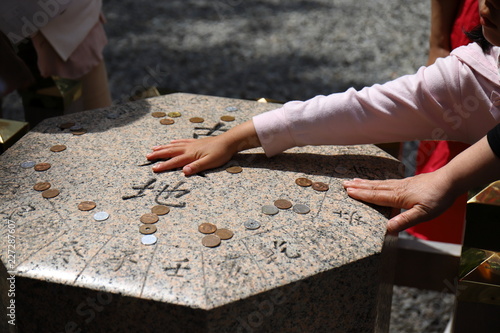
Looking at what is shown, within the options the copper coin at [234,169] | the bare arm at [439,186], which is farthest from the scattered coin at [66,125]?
the bare arm at [439,186]

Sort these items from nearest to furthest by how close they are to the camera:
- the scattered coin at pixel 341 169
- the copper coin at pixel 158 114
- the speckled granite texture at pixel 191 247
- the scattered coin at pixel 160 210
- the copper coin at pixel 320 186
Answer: the speckled granite texture at pixel 191 247 → the scattered coin at pixel 160 210 → the copper coin at pixel 320 186 → the scattered coin at pixel 341 169 → the copper coin at pixel 158 114

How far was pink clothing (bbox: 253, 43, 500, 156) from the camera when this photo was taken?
61.8 inches

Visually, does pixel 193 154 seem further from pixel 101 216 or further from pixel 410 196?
pixel 410 196

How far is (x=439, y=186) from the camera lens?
4.71ft

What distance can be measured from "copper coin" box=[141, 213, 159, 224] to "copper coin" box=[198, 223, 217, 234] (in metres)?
0.11

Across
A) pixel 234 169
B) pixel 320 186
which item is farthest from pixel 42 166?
pixel 320 186

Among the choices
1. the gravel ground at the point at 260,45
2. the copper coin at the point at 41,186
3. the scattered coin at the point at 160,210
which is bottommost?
the gravel ground at the point at 260,45

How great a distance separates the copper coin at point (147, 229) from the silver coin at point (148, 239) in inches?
0.6

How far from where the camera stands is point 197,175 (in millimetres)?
1613

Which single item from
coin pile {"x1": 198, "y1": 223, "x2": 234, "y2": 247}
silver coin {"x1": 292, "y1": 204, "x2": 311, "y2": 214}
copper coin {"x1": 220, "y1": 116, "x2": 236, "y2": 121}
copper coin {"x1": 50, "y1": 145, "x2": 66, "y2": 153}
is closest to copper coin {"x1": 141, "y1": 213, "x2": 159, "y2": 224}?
coin pile {"x1": 198, "y1": 223, "x2": 234, "y2": 247}

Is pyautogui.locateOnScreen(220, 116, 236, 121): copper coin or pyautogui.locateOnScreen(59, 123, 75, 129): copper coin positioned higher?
pyautogui.locateOnScreen(59, 123, 75, 129): copper coin

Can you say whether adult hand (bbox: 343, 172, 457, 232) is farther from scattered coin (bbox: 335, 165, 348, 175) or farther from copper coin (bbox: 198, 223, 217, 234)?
copper coin (bbox: 198, 223, 217, 234)

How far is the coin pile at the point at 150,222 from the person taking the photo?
4.37ft

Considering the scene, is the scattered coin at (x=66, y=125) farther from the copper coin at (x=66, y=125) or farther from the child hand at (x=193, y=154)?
the child hand at (x=193, y=154)
